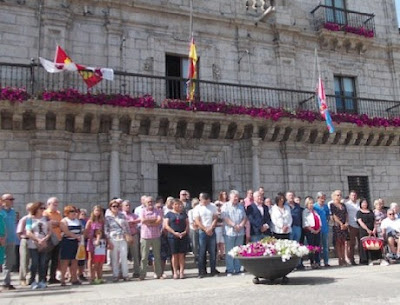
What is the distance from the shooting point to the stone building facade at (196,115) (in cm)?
1221

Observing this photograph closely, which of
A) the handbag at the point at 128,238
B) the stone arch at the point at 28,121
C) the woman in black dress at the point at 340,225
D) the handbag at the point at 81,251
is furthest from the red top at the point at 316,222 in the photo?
the stone arch at the point at 28,121

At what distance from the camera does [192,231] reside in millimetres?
9773

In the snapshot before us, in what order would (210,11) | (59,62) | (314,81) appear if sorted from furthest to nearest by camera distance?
(314,81)
(210,11)
(59,62)

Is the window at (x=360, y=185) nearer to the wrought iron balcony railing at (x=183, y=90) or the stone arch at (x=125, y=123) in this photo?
the wrought iron balcony railing at (x=183, y=90)

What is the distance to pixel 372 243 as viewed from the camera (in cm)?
980

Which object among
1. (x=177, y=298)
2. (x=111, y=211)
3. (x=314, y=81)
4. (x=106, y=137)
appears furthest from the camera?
(x=314, y=81)

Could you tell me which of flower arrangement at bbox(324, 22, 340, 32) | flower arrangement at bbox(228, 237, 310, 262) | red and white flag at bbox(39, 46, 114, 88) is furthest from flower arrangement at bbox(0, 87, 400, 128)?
flower arrangement at bbox(228, 237, 310, 262)

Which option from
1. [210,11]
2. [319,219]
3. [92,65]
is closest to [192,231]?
[319,219]

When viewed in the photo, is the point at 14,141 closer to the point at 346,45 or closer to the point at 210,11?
the point at 210,11

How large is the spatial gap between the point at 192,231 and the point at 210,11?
29.6 feet

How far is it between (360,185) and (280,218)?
28.7ft

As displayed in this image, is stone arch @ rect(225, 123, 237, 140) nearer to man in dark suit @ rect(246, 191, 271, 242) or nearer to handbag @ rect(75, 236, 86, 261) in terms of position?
man in dark suit @ rect(246, 191, 271, 242)

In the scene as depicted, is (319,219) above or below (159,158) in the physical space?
below

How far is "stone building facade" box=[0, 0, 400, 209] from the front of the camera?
12211 mm
